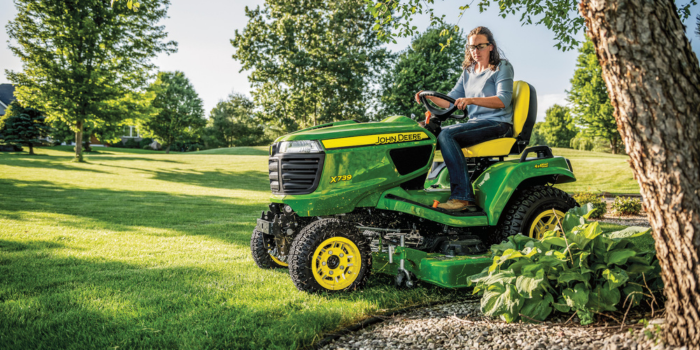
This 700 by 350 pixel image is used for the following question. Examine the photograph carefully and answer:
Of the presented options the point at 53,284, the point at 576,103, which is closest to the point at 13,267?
the point at 53,284

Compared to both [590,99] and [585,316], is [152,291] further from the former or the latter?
[590,99]

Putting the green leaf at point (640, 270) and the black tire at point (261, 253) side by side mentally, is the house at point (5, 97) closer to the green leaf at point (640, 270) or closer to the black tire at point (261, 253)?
the black tire at point (261, 253)

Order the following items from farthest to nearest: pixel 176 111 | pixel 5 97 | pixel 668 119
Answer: pixel 5 97
pixel 176 111
pixel 668 119

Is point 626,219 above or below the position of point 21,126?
below

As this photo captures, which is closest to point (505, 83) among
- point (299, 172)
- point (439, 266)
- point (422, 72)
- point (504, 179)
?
point (504, 179)

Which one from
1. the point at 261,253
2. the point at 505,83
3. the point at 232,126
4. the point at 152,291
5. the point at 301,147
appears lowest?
the point at 152,291

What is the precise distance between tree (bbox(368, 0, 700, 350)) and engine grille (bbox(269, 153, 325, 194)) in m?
2.10

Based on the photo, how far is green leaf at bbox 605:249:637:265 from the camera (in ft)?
8.99

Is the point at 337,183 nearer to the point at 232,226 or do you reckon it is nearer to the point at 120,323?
the point at 120,323

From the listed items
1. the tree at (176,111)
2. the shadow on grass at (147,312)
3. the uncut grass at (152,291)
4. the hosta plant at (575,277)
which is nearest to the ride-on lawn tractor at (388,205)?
the uncut grass at (152,291)

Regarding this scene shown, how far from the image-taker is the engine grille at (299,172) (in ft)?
11.8

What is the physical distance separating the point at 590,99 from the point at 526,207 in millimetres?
29975

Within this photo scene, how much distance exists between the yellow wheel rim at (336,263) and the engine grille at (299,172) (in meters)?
0.47

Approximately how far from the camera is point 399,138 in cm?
387
